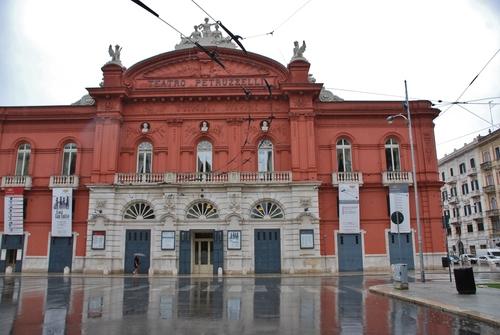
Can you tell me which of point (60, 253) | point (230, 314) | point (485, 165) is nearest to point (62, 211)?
point (60, 253)

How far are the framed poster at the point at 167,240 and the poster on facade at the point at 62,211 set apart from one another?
727cm

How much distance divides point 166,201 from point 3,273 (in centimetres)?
1313

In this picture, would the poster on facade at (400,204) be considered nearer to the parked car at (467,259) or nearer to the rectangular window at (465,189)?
the parked car at (467,259)

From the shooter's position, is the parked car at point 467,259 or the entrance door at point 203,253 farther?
the parked car at point 467,259

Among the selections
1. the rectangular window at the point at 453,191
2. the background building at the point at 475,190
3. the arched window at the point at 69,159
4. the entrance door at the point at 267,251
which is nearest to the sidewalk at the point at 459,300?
the entrance door at the point at 267,251

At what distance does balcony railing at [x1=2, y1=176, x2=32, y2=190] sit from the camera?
1230 inches

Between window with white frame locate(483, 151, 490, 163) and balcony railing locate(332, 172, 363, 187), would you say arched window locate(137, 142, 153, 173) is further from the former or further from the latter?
window with white frame locate(483, 151, 490, 163)

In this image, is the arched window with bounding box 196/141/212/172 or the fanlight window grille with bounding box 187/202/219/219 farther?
the arched window with bounding box 196/141/212/172

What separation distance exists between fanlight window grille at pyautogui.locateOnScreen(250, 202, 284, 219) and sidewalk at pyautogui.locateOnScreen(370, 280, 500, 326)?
13.5 m

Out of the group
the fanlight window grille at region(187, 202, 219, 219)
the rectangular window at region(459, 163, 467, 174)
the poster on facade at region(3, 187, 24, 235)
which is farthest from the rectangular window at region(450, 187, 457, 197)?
the poster on facade at region(3, 187, 24, 235)

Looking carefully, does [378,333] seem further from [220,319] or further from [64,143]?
[64,143]

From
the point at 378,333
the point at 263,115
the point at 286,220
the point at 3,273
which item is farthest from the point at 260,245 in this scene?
the point at 378,333

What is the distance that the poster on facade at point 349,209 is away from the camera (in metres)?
29.8

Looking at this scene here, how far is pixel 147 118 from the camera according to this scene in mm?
32312
